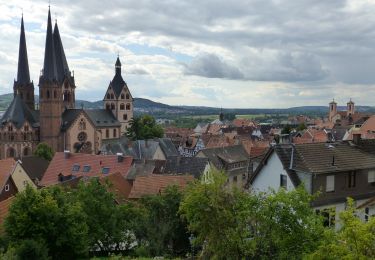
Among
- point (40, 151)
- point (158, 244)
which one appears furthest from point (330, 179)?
point (40, 151)

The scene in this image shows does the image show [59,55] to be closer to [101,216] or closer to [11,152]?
[11,152]

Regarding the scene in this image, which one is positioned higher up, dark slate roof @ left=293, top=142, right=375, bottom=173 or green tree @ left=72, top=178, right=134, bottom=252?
dark slate roof @ left=293, top=142, right=375, bottom=173

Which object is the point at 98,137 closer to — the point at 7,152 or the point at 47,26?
the point at 7,152

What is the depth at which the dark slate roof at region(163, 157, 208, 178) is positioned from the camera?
2159 inches

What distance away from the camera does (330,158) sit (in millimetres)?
28844

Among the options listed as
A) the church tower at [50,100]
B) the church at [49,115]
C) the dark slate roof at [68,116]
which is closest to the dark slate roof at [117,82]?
the church at [49,115]

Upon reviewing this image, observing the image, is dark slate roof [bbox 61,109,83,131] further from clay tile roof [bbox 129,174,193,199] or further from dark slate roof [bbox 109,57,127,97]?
clay tile roof [bbox 129,174,193,199]

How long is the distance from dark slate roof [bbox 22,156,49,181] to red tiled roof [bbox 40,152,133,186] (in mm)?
5905

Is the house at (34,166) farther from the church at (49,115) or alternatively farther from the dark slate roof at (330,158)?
the dark slate roof at (330,158)

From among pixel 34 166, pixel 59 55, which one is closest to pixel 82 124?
pixel 59 55

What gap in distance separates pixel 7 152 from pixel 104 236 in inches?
2702

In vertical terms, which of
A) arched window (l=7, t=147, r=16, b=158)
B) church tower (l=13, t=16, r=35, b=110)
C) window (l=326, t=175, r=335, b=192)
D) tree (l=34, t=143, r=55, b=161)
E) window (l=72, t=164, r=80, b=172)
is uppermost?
church tower (l=13, t=16, r=35, b=110)

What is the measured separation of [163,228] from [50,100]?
7440cm

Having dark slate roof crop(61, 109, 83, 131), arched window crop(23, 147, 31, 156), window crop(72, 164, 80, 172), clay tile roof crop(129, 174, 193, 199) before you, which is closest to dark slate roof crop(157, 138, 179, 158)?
dark slate roof crop(61, 109, 83, 131)
